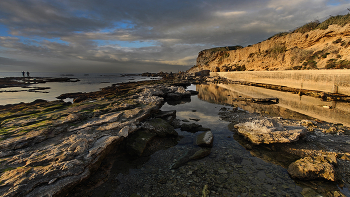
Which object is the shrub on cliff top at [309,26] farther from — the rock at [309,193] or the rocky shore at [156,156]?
the rock at [309,193]

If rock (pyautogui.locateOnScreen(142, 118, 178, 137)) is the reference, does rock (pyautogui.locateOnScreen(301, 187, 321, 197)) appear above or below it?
below

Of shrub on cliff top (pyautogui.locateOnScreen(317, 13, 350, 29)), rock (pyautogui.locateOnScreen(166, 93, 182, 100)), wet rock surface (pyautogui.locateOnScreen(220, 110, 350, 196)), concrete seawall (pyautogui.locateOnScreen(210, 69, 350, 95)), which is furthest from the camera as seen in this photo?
shrub on cliff top (pyautogui.locateOnScreen(317, 13, 350, 29))

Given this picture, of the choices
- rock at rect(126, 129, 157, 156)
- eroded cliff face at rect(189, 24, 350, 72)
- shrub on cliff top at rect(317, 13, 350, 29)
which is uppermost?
shrub on cliff top at rect(317, 13, 350, 29)

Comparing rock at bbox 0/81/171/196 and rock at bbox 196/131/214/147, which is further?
rock at bbox 196/131/214/147

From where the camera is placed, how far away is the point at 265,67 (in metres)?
40.6

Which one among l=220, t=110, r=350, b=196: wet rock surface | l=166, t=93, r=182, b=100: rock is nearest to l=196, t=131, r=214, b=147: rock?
l=220, t=110, r=350, b=196: wet rock surface

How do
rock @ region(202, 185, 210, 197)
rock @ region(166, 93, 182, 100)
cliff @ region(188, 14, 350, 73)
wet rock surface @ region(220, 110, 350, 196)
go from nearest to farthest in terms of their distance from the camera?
rock @ region(202, 185, 210, 197), wet rock surface @ region(220, 110, 350, 196), rock @ region(166, 93, 182, 100), cliff @ region(188, 14, 350, 73)

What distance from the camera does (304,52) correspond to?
3019cm

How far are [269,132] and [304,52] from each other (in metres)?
35.5

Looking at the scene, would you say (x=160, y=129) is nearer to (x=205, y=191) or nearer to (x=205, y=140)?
(x=205, y=140)

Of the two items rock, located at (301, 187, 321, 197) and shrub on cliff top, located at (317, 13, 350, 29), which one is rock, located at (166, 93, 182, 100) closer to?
rock, located at (301, 187, 321, 197)

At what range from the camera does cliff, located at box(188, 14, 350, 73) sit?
23584 mm

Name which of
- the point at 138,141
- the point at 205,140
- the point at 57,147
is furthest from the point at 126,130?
the point at 205,140

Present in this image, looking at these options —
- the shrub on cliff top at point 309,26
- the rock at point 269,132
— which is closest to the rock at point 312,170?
the rock at point 269,132
